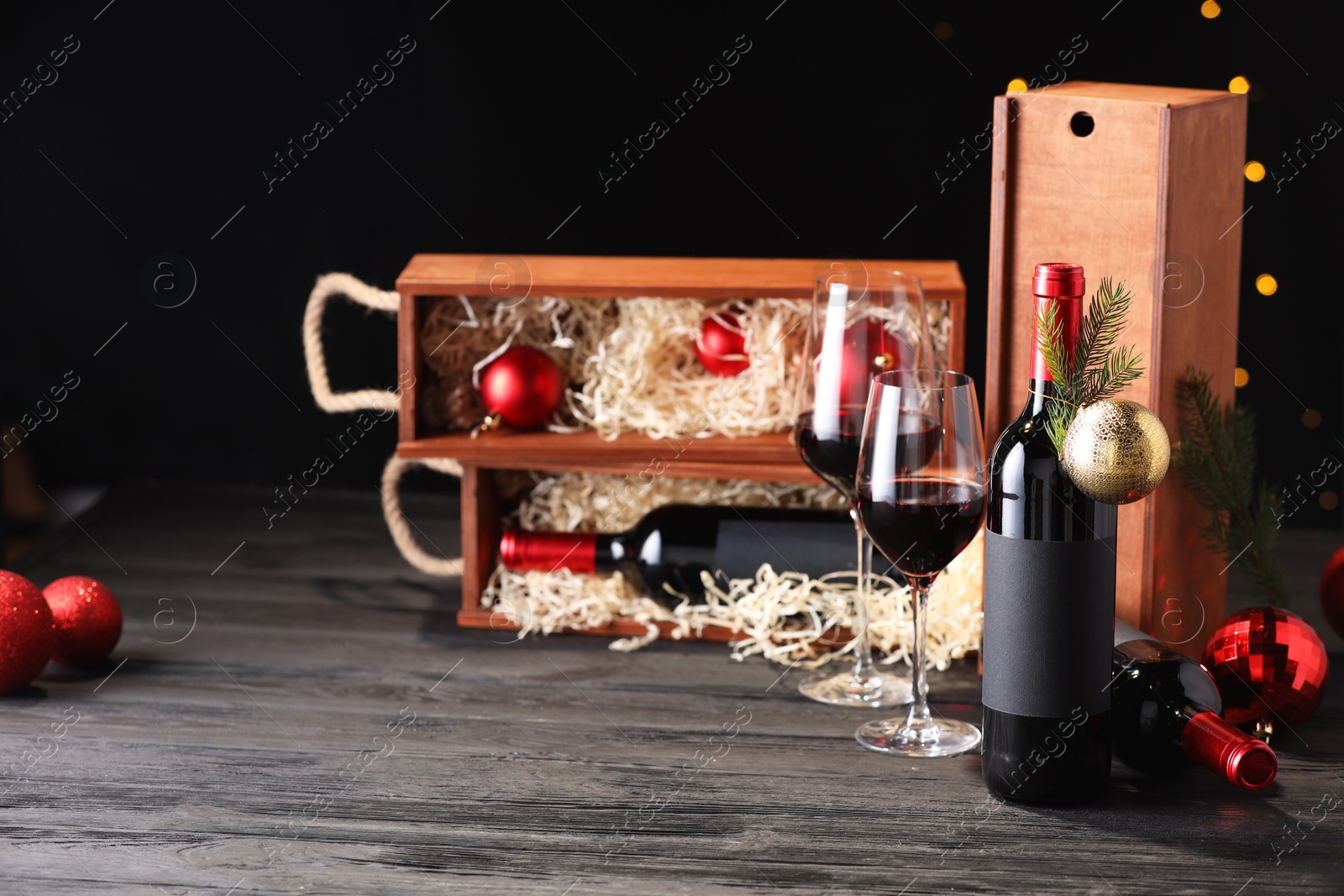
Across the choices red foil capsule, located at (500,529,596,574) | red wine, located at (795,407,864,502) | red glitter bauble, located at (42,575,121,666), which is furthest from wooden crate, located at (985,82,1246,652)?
red glitter bauble, located at (42,575,121,666)

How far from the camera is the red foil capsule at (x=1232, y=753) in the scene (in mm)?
849

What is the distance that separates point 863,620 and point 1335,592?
0.43 metres

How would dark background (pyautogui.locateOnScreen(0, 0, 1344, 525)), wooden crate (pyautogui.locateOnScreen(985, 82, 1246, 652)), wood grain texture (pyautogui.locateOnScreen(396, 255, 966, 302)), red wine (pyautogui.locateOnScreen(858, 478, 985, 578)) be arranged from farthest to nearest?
dark background (pyautogui.locateOnScreen(0, 0, 1344, 525)) < wood grain texture (pyautogui.locateOnScreen(396, 255, 966, 302)) < wooden crate (pyautogui.locateOnScreen(985, 82, 1246, 652)) < red wine (pyautogui.locateOnScreen(858, 478, 985, 578))

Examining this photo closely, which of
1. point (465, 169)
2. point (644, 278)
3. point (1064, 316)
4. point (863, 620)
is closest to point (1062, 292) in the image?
point (1064, 316)

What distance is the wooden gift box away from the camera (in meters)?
1.26

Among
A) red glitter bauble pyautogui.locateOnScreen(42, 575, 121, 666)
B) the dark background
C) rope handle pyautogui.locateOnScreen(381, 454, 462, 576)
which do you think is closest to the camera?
red glitter bauble pyautogui.locateOnScreen(42, 575, 121, 666)

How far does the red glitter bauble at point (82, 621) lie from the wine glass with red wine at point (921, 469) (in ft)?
2.21

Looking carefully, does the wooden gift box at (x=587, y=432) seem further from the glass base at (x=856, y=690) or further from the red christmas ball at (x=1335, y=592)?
the red christmas ball at (x=1335, y=592)

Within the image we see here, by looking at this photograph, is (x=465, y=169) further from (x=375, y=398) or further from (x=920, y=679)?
(x=920, y=679)

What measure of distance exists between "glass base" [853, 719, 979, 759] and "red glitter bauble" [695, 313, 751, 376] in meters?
0.44

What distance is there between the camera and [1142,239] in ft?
3.38

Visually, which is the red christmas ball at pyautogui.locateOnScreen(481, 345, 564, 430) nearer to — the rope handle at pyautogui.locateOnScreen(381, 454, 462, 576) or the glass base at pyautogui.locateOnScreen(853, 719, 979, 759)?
the rope handle at pyautogui.locateOnScreen(381, 454, 462, 576)

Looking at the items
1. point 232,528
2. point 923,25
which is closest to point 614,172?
point 923,25

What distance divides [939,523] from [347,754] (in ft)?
1.53
